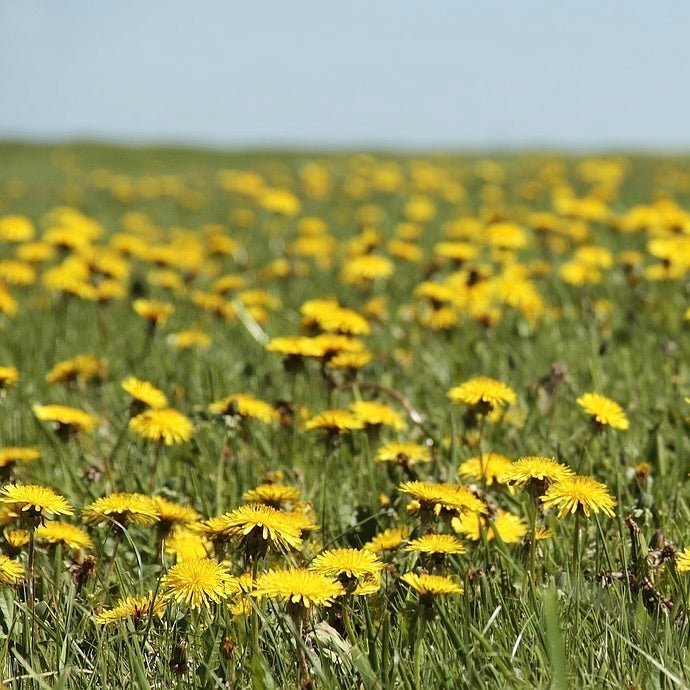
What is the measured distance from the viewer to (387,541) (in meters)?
1.72

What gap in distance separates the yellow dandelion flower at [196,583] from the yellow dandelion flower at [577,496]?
48 centimetres

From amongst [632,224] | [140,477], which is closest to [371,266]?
[632,224]

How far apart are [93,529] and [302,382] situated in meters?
1.05

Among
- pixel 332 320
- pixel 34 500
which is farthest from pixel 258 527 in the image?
pixel 332 320

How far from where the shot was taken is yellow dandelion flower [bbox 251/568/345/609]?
1292 millimetres

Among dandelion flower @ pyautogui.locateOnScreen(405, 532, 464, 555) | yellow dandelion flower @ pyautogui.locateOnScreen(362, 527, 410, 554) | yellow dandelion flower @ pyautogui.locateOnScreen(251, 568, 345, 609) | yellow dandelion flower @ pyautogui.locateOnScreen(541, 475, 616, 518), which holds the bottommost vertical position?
yellow dandelion flower @ pyautogui.locateOnScreen(362, 527, 410, 554)

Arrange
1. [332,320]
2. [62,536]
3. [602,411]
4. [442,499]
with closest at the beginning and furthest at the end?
[442,499] → [62,536] → [602,411] → [332,320]

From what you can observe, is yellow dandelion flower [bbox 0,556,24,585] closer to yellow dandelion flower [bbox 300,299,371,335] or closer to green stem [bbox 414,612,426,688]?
green stem [bbox 414,612,426,688]

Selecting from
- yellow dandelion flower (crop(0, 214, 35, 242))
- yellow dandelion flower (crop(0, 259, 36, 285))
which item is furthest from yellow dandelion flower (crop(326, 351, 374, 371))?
yellow dandelion flower (crop(0, 214, 35, 242))

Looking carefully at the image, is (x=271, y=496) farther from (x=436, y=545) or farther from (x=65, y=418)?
(x=65, y=418)

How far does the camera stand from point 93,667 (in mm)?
1396

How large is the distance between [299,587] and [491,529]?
51 cm

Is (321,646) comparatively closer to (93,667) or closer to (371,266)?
(93,667)

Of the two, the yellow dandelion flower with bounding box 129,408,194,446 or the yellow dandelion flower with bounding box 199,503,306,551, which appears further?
the yellow dandelion flower with bounding box 129,408,194,446
